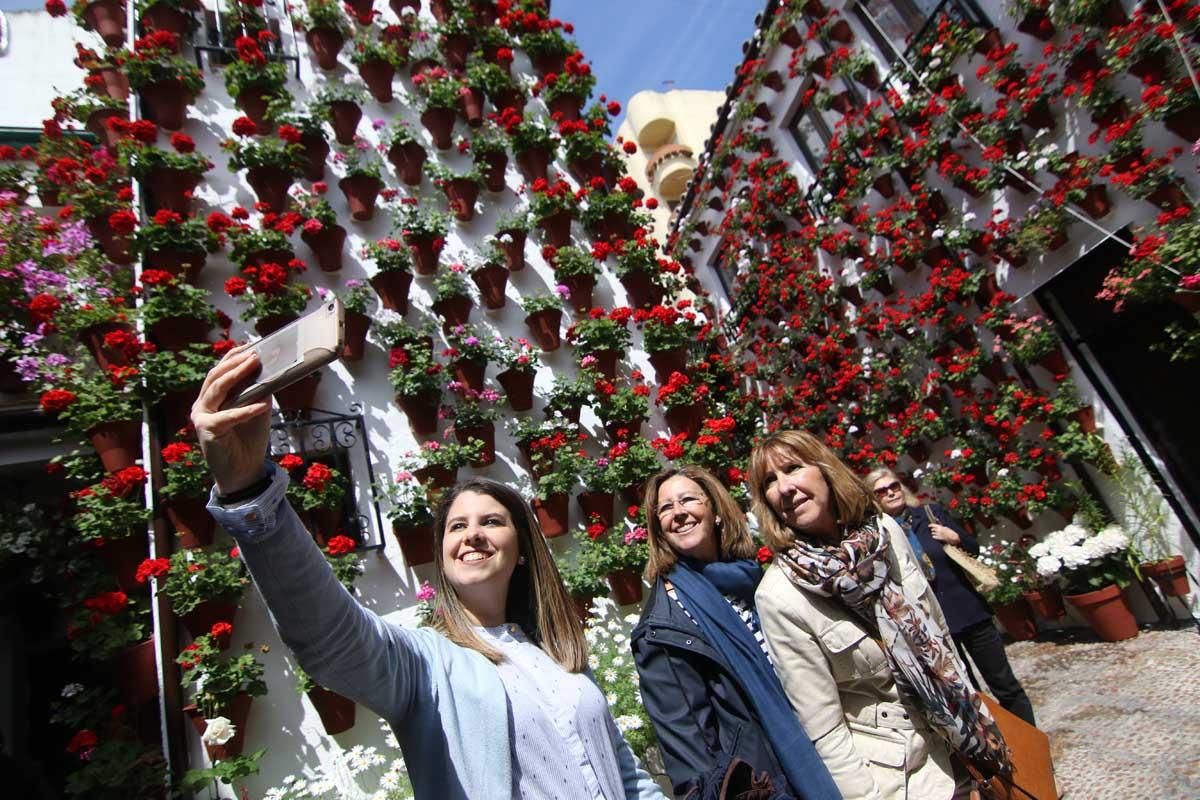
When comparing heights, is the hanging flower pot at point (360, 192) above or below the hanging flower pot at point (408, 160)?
below

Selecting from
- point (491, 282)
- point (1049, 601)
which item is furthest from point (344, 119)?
point (1049, 601)

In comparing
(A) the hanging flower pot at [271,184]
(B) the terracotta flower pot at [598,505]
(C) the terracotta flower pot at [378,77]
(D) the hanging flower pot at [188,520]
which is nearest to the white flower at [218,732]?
(D) the hanging flower pot at [188,520]

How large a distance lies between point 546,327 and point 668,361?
3.53 ft

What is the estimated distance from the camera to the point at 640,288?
211 inches

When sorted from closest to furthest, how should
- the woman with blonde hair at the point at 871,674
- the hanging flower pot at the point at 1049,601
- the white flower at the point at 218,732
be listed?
the woman with blonde hair at the point at 871,674
the white flower at the point at 218,732
the hanging flower pot at the point at 1049,601

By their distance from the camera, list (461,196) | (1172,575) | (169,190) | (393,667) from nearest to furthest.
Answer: (393,667), (169,190), (1172,575), (461,196)

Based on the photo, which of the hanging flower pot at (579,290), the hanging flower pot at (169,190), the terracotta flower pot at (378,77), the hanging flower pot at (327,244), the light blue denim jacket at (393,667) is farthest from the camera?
the terracotta flower pot at (378,77)

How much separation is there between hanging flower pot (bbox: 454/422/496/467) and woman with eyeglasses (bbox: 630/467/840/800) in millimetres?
2240

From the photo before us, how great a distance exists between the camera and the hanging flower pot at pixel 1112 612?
486cm

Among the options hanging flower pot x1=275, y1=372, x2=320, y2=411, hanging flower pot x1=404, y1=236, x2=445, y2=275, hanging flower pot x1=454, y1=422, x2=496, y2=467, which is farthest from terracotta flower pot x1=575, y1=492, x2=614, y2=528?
hanging flower pot x1=404, y1=236, x2=445, y2=275

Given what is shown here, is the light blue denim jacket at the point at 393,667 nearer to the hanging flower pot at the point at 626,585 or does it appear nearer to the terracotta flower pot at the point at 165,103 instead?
the hanging flower pot at the point at 626,585

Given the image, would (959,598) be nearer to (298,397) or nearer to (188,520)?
(298,397)

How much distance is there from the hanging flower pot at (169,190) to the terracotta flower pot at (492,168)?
229cm

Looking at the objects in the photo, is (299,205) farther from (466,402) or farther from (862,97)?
(862,97)
